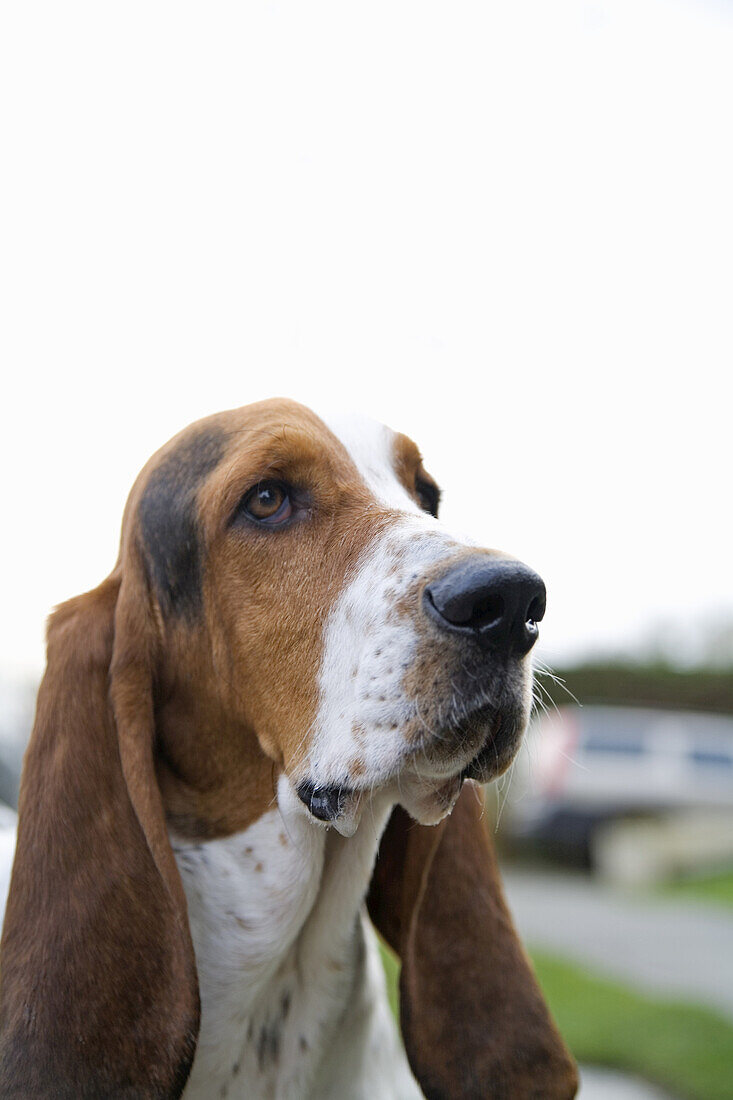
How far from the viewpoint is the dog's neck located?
2.17 meters

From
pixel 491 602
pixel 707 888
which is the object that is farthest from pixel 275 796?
pixel 707 888

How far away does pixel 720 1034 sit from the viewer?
4.21 m

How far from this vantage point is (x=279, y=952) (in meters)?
2.21

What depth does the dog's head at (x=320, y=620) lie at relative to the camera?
1785mm

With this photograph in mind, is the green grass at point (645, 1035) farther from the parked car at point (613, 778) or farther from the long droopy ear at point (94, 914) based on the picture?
the parked car at point (613, 778)

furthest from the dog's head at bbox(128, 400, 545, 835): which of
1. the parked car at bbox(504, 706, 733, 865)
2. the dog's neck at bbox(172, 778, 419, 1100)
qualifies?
the parked car at bbox(504, 706, 733, 865)

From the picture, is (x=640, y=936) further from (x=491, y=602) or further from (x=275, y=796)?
(x=491, y=602)

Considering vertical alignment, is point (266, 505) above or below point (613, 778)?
above

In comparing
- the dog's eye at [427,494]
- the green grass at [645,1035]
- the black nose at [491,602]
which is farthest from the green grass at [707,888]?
the black nose at [491,602]

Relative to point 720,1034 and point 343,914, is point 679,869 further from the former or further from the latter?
point 343,914

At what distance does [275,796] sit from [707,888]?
27.0ft

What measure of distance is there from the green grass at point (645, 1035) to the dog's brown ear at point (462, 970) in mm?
1067

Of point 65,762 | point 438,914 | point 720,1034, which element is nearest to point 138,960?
point 65,762

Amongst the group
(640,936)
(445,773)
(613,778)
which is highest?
(445,773)
